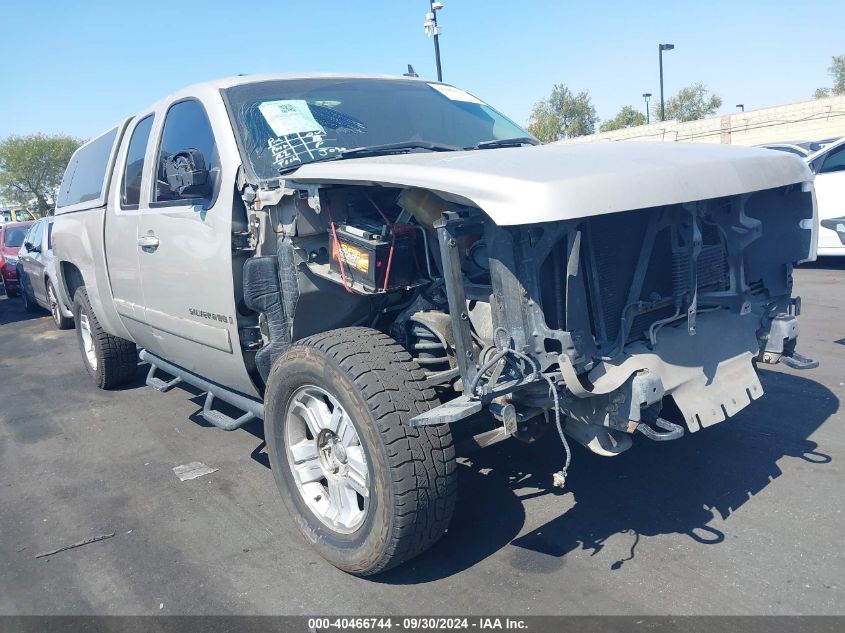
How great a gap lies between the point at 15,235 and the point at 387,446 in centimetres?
1639

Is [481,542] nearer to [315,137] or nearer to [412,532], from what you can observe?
[412,532]

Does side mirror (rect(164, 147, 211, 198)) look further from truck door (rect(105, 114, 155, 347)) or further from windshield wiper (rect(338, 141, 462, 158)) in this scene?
truck door (rect(105, 114, 155, 347))

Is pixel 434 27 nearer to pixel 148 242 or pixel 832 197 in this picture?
pixel 832 197

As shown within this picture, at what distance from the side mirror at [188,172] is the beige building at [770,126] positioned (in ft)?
63.5

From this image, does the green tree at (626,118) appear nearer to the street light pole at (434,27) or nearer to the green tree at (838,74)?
the green tree at (838,74)

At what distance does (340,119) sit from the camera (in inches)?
150

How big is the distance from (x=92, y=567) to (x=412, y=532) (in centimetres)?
169

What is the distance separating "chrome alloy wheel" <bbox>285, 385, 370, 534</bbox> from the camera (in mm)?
2992

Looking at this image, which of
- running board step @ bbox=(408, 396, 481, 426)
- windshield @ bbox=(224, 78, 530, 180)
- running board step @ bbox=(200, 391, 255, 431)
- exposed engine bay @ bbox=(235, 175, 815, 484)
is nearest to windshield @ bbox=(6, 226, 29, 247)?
running board step @ bbox=(200, 391, 255, 431)

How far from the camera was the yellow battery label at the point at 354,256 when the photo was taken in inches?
116

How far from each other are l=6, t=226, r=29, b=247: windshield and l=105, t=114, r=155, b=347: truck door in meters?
12.7

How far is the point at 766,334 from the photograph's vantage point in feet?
10.9

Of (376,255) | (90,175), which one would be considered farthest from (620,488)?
(90,175)

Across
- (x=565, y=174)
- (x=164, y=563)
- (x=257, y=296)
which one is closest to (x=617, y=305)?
(x=565, y=174)
